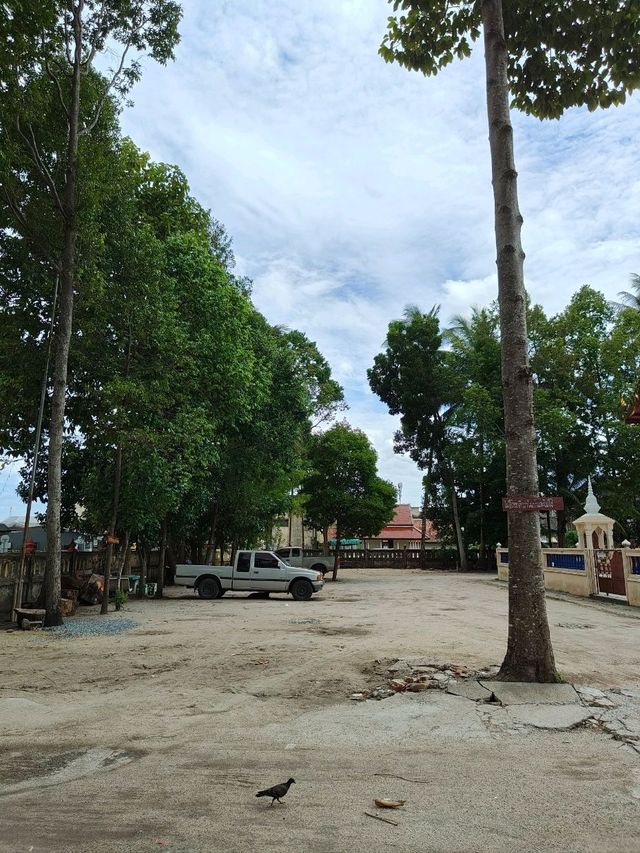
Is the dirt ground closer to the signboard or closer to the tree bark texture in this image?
the signboard

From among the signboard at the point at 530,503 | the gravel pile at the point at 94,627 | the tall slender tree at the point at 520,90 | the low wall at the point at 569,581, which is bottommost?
the gravel pile at the point at 94,627

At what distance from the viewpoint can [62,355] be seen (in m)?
14.0

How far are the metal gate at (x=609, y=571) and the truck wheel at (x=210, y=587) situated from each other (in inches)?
514

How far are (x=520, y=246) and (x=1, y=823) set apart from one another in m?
7.64

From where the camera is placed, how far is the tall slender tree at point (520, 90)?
23.0ft

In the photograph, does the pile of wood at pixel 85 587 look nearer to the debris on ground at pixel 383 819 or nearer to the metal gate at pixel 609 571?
the metal gate at pixel 609 571

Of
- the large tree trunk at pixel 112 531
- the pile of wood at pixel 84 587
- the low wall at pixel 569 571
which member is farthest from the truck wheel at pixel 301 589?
the large tree trunk at pixel 112 531

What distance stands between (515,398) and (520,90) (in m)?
5.65

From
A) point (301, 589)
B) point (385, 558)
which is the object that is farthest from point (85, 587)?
point (385, 558)

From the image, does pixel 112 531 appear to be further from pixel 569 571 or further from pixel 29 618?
pixel 569 571

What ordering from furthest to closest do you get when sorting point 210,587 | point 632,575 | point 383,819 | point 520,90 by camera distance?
1. point 210,587
2. point 632,575
3. point 520,90
4. point 383,819

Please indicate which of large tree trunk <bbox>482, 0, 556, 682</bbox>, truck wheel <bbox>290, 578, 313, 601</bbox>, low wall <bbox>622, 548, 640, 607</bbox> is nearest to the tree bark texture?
truck wheel <bbox>290, 578, 313, 601</bbox>

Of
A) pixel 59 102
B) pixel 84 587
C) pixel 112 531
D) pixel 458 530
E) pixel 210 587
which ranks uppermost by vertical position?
pixel 59 102

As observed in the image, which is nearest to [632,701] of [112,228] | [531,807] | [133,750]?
[531,807]
